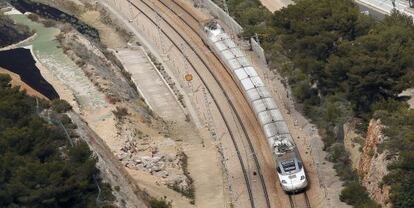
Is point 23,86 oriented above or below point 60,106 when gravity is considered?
below

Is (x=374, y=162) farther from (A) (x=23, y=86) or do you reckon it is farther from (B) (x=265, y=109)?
(A) (x=23, y=86)

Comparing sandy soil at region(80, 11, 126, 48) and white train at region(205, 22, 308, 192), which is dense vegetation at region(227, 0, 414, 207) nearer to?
white train at region(205, 22, 308, 192)

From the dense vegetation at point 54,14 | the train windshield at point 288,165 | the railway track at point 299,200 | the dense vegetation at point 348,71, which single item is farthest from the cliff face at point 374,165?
the dense vegetation at point 54,14

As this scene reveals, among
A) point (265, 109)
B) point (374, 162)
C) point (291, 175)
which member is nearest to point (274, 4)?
point (265, 109)

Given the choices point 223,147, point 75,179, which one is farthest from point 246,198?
point 75,179

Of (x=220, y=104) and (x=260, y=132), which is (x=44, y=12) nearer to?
(x=220, y=104)
